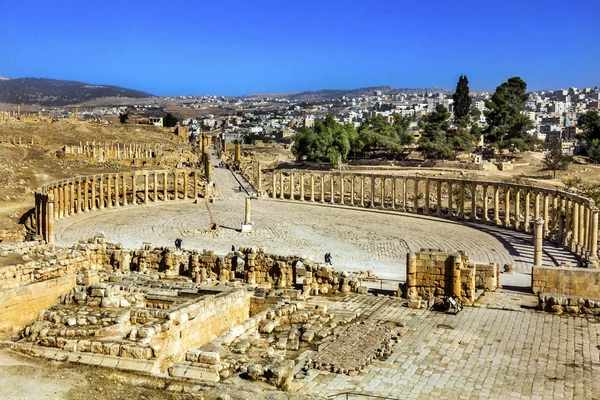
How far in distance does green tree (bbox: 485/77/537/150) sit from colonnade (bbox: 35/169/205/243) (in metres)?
37.0

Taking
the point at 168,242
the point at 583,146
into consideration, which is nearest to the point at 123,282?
the point at 168,242

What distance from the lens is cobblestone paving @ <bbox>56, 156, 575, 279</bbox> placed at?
110 feet

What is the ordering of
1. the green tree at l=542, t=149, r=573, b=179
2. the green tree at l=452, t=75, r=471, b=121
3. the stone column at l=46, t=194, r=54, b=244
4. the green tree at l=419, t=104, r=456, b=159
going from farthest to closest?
the green tree at l=452, t=75, r=471, b=121 < the green tree at l=419, t=104, r=456, b=159 < the green tree at l=542, t=149, r=573, b=179 < the stone column at l=46, t=194, r=54, b=244

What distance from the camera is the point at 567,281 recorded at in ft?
71.9

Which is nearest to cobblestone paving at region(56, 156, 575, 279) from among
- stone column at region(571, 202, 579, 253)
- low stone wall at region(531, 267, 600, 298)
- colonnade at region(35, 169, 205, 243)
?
stone column at region(571, 202, 579, 253)

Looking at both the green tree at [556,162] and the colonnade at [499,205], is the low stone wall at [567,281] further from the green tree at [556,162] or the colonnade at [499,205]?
the green tree at [556,162]

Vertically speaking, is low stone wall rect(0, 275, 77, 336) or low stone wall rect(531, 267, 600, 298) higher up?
low stone wall rect(0, 275, 77, 336)

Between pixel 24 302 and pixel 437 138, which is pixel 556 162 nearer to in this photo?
pixel 437 138

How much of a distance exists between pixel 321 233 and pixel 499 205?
17866mm

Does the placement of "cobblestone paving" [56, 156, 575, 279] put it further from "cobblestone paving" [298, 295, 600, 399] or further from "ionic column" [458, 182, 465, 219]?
"cobblestone paving" [298, 295, 600, 399]

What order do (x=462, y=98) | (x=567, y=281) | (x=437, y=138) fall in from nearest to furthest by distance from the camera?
(x=567, y=281) < (x=437, y=138) < (x=462, y=98)

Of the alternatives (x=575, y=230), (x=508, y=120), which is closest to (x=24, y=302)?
(x=575, y=230)

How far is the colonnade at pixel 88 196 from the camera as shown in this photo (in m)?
36.8

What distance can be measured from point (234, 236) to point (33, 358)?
85.4 ft
